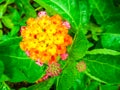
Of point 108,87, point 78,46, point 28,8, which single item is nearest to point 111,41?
point 108,87

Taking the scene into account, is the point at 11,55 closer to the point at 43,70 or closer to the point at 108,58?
the point at 43,70

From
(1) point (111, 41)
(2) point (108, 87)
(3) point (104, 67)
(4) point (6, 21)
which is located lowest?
(2) point (108, 87)

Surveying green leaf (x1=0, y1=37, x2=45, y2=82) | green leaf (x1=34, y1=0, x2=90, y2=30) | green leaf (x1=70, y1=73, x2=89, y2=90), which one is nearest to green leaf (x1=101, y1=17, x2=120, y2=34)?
green leaf (x1=34, y1=0, x2=90, y2=30)

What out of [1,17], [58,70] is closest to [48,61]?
[58,70]

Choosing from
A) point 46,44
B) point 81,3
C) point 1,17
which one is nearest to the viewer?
point 46,44

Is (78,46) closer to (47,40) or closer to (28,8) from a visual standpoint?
(47,40)
